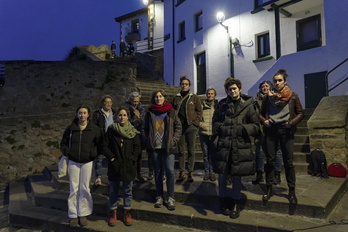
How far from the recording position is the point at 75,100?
29.0 feet

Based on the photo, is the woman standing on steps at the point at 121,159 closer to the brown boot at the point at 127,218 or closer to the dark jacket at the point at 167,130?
the brown boot at the point at 127,218

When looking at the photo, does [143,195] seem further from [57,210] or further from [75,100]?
[75,100]

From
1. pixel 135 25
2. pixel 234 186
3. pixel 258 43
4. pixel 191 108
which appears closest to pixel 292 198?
pixel 234 186

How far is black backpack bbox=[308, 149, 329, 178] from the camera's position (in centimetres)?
457

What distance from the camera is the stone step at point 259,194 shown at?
3242 mm

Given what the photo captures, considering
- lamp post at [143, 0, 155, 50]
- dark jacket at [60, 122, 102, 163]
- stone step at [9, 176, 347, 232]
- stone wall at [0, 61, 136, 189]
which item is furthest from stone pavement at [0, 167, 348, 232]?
lamp post at [143, 0, 155, 50]

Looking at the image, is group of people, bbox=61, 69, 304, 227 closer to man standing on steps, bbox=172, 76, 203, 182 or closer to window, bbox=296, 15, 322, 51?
man standing on steps, bbox=172, 76, 203, 182

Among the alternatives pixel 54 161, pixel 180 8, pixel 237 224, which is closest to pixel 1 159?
pixel 54 161

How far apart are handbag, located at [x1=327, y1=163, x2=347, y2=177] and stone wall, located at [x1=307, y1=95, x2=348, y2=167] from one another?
229 mm

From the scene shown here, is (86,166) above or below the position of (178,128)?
below

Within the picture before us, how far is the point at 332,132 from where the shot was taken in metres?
4.88

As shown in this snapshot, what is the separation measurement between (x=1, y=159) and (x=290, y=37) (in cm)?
1163

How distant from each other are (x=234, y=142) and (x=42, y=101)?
25.5ft

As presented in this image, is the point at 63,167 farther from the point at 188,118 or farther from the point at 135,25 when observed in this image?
the point at 135,25
